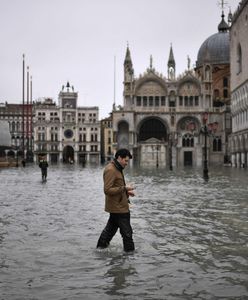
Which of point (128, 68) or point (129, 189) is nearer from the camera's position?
point (129, 189)

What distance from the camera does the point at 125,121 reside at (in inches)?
3639

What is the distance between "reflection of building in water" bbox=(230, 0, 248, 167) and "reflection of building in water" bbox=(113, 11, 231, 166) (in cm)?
1648

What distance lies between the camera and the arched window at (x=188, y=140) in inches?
3609

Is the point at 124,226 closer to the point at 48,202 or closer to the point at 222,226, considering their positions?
the point at 222,226

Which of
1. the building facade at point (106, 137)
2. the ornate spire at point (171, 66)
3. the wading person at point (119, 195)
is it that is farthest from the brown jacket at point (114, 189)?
the building facade at point (106, 137)

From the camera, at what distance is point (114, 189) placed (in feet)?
26.1

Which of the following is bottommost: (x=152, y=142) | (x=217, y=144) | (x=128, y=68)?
(x=217, y=144)

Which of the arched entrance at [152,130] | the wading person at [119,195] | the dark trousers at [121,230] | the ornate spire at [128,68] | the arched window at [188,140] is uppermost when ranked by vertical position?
the ornate spire at [128,68]

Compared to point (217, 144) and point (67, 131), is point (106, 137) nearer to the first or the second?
point (67, 131)

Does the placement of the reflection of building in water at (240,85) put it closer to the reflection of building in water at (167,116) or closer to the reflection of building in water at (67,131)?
the reflection of building in water at (167,116)

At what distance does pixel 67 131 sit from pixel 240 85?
209ft

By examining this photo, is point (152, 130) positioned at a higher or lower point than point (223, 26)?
lower

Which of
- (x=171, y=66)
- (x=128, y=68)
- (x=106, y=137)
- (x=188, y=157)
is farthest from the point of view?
(x=106, y=137)

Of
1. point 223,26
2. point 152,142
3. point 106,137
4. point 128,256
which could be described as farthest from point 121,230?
point 106,137
